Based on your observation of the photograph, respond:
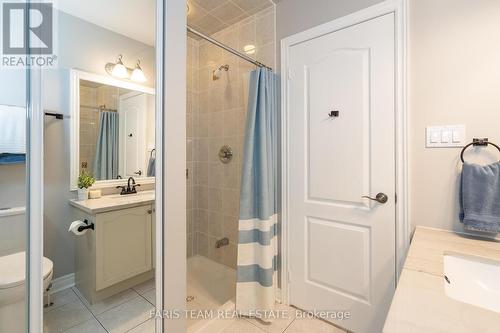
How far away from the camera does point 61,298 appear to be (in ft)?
2.99

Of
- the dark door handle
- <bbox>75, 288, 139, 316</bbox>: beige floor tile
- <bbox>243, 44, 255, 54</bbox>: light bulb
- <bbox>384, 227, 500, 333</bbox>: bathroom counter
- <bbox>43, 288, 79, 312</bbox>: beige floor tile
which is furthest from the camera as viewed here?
<bbox>243, 44, 255, 54</bbox>: light bulb

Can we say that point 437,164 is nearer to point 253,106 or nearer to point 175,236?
point 253,106

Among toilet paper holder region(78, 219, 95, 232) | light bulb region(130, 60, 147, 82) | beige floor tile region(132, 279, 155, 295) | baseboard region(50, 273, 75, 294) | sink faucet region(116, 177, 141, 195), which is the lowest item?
beige floor tile region(132, 279, 155, 295)

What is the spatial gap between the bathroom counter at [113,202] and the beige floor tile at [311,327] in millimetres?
1404

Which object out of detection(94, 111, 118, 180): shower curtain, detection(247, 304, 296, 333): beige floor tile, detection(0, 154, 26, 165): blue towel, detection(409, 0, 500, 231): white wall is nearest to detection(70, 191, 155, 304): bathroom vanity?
detection(94, 111, 118, 180): shower curtain

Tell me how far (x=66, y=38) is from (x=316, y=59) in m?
1.54

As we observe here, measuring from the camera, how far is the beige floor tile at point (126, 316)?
1.05 m

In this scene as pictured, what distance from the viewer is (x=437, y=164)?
1.29 m

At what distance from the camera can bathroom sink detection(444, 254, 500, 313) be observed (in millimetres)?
827

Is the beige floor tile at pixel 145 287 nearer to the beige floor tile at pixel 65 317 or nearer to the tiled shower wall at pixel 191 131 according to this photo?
the beige floor tile at pixel 65 317

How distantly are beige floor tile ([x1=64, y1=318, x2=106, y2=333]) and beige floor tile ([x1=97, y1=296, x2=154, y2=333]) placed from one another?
0.02 m

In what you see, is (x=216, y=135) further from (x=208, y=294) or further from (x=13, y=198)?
(x=13, y=198)

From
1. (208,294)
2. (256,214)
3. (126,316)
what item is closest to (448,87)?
(256,214)

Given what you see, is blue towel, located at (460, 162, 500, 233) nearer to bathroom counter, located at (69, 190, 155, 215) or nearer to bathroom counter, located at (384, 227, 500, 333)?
bathroom counter, located at (384, 227, 500, 333)
